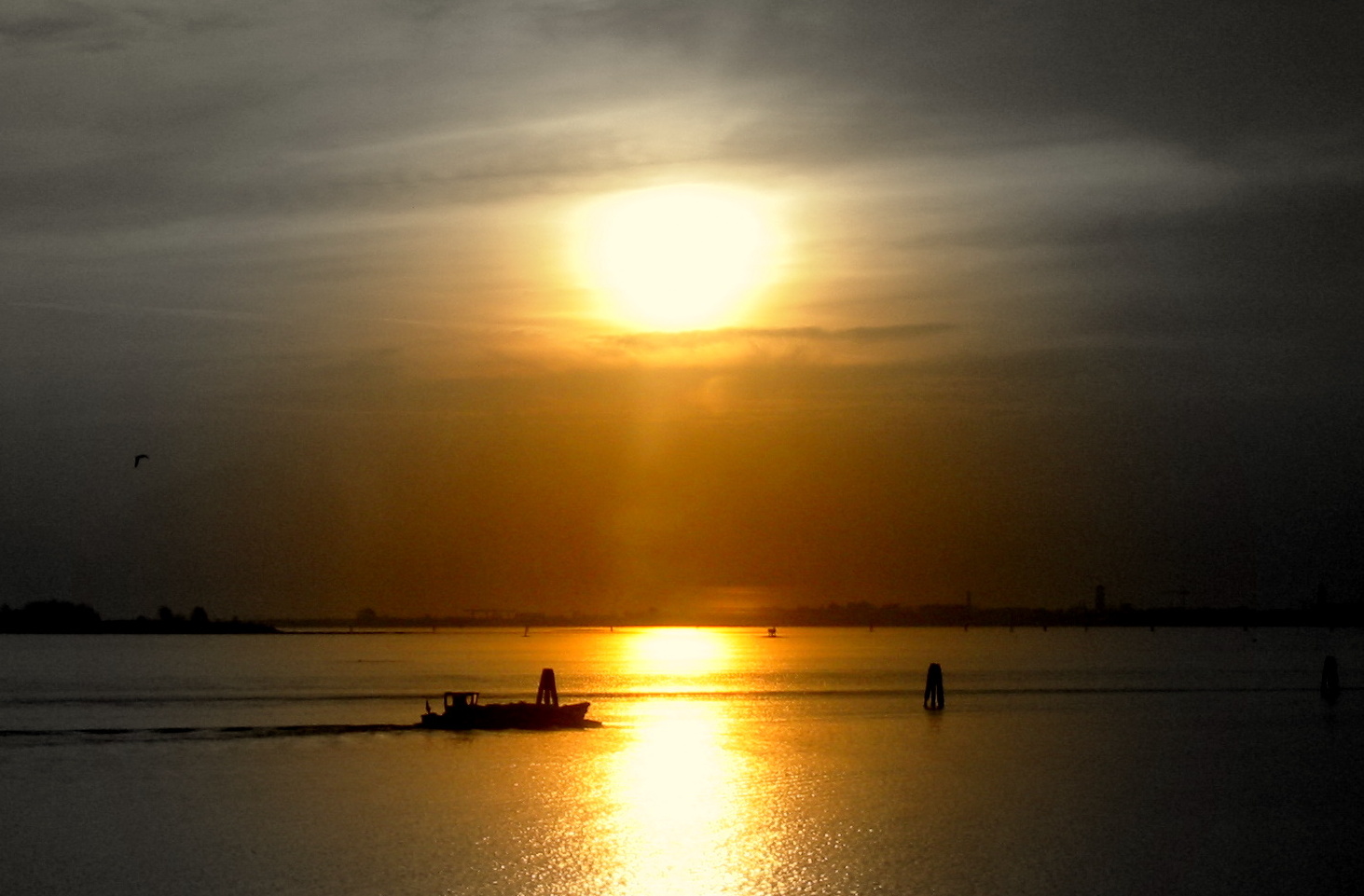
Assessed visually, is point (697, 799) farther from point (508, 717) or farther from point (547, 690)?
point (547, 690)

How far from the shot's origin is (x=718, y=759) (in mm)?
49188

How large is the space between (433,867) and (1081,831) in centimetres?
1452

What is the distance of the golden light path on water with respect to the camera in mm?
28672

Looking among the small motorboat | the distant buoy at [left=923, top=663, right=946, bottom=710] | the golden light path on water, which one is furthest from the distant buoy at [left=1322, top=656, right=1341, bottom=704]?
the small motorboat

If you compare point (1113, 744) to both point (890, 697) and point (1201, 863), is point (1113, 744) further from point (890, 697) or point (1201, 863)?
point (890, 697)

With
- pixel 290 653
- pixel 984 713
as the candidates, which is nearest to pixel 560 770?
pixel 984 713

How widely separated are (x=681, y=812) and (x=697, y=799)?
8.78 feet

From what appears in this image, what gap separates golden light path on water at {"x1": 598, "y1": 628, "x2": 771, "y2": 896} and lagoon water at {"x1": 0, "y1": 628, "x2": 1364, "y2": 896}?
0.13 metres

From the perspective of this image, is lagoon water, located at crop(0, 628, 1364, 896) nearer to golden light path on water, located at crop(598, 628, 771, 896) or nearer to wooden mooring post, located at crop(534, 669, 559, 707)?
golden light path on water, located at crop(598, 628, 771, 896)

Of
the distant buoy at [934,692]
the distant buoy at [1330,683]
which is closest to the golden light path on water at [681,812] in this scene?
the distant buoy at [934,692]

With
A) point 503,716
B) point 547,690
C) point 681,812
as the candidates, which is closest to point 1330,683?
point 547,690

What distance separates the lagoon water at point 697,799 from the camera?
29.4 metres

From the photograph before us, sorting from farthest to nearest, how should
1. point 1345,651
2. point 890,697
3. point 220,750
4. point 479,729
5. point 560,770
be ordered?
point 1345,651 < point 890,697 < point 479,729 < point 220,750 < point 560,770

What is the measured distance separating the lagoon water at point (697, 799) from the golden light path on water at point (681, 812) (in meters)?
0.13
